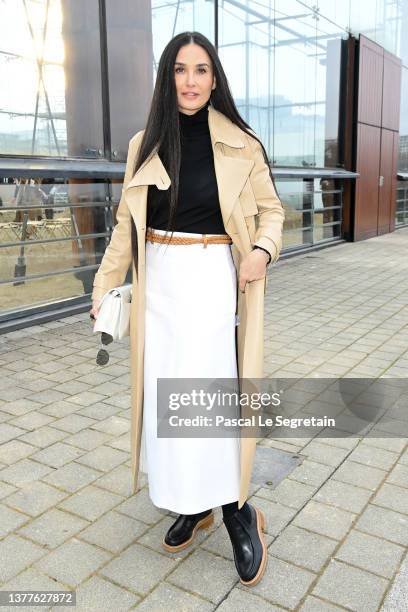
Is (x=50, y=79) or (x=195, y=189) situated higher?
(x=50, y=79)

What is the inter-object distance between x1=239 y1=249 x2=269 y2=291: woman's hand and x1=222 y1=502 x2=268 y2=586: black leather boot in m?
1.01

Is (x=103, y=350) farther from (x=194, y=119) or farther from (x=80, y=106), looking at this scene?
(x=80, y=106)

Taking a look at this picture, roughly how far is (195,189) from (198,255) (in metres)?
0.26

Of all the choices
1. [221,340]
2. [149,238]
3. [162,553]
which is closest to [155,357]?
[221,340]

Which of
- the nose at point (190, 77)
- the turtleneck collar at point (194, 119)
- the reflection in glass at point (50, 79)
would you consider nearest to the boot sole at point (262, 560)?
the turtleneck collar at point (194, 119)

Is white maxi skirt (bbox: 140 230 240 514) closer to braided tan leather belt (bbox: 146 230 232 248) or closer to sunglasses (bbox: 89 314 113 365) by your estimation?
braided tan leather belt (bbox: 146 230 232 248)

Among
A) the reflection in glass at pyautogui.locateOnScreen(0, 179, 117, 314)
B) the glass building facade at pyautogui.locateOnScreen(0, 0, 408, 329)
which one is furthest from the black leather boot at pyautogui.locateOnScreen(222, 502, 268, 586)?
the reflection in glass at pyautogui.locateOnScreen(0, 179, 117, 314)

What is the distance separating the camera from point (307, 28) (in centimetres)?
1244

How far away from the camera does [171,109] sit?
233cm

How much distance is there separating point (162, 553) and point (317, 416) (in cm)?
183

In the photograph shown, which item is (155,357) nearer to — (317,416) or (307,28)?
(317,416)

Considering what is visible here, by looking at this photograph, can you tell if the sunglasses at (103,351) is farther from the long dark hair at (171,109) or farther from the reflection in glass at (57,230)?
the reflection in glass at (57,230)

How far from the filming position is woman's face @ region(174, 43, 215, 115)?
2.27 metres

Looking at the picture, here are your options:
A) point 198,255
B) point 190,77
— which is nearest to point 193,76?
point 190,77
